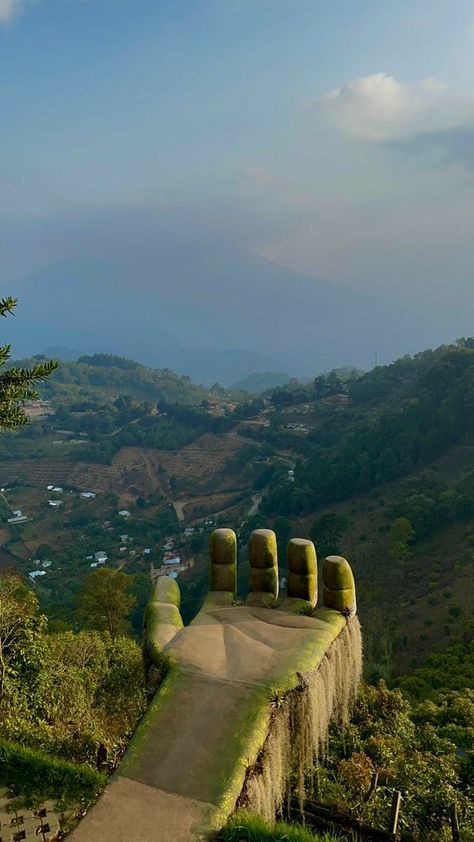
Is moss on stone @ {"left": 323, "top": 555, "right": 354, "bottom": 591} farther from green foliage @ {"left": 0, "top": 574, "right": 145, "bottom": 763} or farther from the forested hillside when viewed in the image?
the forested hillside

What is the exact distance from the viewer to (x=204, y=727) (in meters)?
5.20

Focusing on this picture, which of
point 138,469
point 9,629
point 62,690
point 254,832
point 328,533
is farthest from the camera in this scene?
point 138,469

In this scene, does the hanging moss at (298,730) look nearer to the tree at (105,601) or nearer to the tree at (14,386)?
the tree at (14,386)

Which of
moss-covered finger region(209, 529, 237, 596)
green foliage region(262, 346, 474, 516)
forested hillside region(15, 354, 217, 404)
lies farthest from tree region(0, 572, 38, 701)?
forested hillside region(15, 354, 217, 404)

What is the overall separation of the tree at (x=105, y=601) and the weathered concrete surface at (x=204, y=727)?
14067 mm

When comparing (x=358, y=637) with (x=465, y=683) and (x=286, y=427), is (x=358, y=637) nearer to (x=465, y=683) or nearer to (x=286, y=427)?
(x=465, y=683)

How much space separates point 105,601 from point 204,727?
15.4 metres

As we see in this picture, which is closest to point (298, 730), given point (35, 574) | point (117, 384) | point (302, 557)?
point (302, 557)

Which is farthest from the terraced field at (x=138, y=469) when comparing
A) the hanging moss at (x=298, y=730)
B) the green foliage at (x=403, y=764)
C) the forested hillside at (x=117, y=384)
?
the hanging moss at (x=298, y=730)

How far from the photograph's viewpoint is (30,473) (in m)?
83.1

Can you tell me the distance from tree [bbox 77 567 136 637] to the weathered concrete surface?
1407 cm

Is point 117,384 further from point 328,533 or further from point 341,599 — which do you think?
point 341,599

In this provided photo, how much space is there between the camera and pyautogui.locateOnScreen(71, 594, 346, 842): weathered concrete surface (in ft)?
15.0

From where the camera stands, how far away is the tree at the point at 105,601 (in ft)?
64.1
